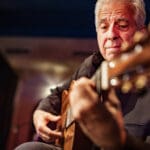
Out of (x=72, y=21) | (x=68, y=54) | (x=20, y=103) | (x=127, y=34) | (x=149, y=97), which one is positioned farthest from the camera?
(x=20, y=103)

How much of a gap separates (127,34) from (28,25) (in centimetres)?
226

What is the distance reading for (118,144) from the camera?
800 mm

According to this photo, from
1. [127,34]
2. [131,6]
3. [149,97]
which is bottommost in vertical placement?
[149,97]

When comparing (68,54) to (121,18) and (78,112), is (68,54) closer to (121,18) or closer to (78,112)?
(121,18)

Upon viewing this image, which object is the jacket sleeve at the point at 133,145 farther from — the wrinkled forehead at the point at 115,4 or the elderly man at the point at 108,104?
the wrinkled forehead at the point at 115,4

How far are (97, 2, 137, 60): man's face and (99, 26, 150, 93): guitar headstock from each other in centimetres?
44

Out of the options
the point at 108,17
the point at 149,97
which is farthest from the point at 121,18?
the point at 149,97

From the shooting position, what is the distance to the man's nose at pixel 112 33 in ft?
4.12

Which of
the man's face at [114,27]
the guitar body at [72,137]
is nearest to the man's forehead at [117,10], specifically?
the man's face at [114,27]

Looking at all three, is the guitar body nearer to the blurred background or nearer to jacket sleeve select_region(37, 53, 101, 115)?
jacket sleeve select_region(37, 53, 101, 115)

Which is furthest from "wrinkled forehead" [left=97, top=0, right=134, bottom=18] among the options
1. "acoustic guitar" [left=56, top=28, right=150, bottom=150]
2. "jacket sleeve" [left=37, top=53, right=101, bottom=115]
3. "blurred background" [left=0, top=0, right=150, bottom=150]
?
"blurred background" [left=0, top=0, right=150, bottom=150]

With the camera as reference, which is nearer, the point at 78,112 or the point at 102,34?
the point at 78,112

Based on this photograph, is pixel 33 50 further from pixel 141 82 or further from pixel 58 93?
pixel 141 82

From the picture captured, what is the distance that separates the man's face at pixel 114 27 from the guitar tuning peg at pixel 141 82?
0.49m
